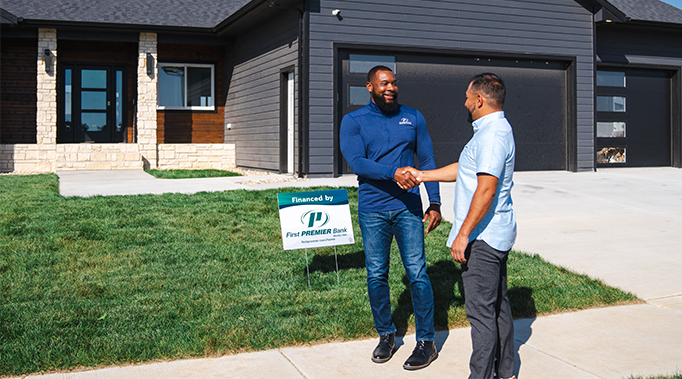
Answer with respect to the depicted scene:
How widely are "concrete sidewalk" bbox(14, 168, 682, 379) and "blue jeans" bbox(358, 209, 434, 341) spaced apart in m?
0.29

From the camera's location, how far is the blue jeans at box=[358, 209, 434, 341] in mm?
4043

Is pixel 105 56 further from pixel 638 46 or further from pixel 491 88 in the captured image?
pixel 491 88

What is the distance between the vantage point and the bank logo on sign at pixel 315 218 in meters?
5.75

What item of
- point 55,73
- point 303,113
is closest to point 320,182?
point 303,113

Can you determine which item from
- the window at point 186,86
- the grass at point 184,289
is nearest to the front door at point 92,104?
the window at point 186,86

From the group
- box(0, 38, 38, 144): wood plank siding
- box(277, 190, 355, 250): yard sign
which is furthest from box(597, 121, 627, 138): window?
box(0, 38, 38, 144): wood plank siding

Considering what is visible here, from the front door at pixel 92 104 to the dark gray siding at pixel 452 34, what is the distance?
8.44 metres

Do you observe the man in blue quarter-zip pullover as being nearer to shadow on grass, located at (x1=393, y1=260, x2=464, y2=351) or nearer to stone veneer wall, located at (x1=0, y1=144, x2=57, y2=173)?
shadow on grass, located at (x1=393, y1=260, x2=464, y2=351)

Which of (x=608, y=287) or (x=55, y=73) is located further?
(x=55, y=73)

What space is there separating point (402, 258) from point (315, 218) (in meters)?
1.79

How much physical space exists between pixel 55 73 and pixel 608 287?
16.3 meters

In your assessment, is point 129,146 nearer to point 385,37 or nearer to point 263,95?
point 263,95

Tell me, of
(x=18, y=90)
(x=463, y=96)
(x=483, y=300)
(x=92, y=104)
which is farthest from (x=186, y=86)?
(x=483, y=300)

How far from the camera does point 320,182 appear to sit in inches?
493
